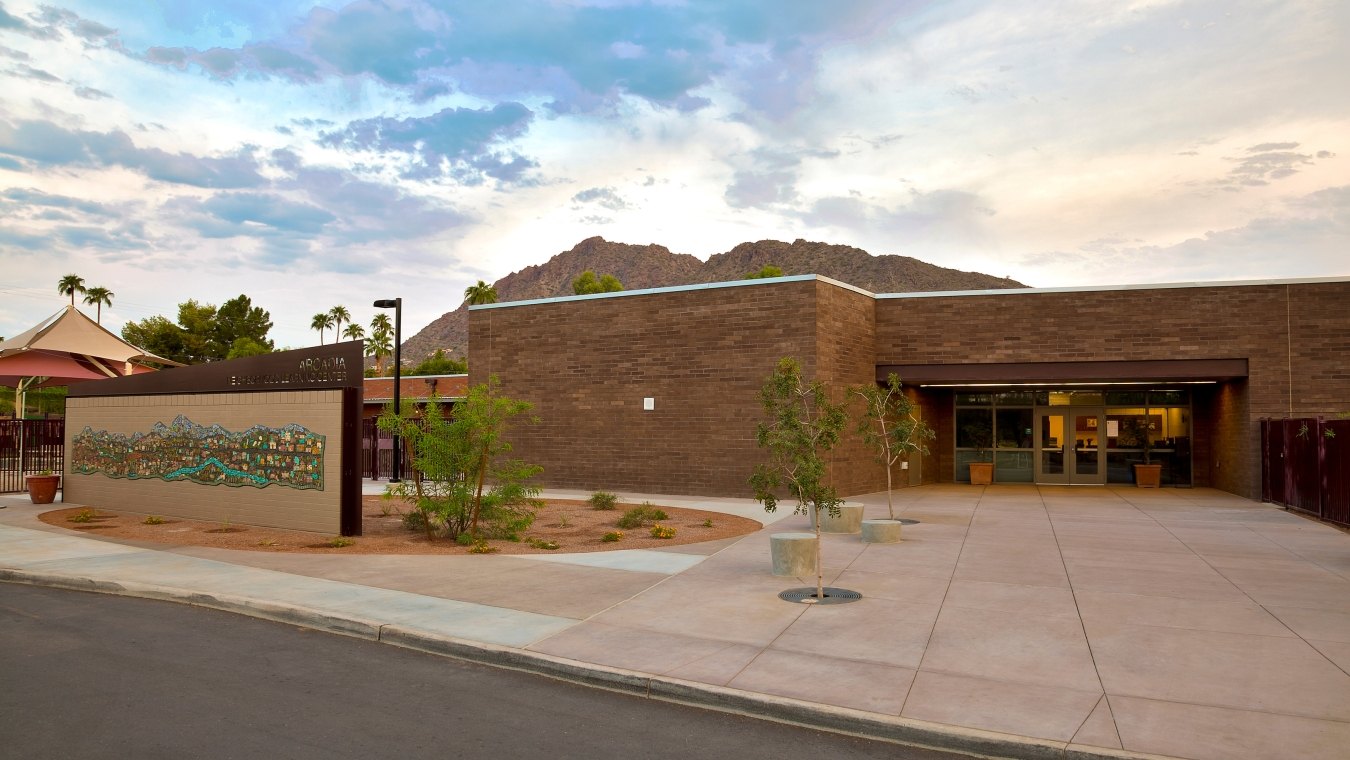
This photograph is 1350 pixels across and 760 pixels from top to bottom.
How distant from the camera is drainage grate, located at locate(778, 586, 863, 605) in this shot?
998cm

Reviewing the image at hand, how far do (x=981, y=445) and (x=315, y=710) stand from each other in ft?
82.2

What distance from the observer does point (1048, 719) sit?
6.23 meters

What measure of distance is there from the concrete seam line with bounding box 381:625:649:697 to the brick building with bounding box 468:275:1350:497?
47.2ft

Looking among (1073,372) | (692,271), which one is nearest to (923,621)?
(1073,372)

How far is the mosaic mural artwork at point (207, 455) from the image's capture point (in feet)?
53.2

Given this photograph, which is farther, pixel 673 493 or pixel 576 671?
pixel 673 493

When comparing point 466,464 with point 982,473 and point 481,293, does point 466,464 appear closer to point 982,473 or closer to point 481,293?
point 982,473

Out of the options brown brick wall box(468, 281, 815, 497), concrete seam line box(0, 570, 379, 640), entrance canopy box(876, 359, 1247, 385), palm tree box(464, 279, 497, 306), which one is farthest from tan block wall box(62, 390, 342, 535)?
palm tree box(464, 279, 497, 306)

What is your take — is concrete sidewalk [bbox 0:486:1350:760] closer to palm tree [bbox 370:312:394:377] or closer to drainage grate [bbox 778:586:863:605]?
drainage grate [bbox 778:586:863:605]

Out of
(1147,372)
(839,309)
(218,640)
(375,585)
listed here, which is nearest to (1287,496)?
(1147,372)

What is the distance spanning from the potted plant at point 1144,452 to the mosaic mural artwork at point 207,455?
22.6m

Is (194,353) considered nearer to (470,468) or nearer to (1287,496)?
(470,468)

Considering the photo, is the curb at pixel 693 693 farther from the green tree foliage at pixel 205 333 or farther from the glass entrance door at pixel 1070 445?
the green tree foliage at pixel 205 333

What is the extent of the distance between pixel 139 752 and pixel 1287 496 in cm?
2171
